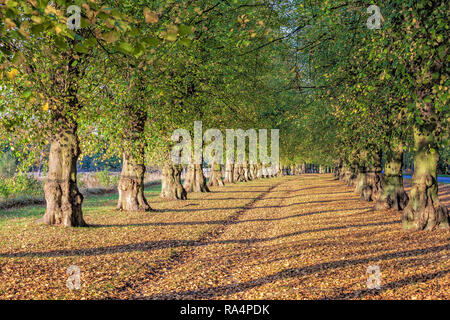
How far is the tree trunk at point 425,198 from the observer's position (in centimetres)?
1446

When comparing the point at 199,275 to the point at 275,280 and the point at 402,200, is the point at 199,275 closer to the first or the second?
the point at 275,280

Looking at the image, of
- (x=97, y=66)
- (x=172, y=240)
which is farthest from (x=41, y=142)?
(x=172, y=240)

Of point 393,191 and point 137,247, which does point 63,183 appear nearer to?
point 137,247

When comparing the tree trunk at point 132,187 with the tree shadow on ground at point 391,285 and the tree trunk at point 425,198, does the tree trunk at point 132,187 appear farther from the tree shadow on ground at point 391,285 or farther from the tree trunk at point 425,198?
the tree shadow on ground at point 391,285

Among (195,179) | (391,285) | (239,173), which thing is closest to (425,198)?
(391,285)

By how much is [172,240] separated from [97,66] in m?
6.89

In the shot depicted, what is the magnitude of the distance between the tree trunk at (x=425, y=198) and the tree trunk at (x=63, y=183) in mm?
13573

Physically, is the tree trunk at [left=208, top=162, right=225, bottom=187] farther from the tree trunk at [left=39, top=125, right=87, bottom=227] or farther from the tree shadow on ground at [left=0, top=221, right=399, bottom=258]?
the tree shadow on ground at [left=0, top=221, right=399, bottom=258]

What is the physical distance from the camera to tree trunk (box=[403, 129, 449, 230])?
14.5 meters

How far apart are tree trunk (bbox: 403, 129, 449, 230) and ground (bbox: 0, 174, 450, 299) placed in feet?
1.95

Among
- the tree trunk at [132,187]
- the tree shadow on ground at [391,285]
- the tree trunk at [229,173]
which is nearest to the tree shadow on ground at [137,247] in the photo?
the tree shadow on ground at [391,285]

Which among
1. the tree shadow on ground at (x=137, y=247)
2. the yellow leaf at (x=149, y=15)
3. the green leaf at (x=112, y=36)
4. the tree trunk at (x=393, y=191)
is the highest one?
the yellow leaf at (x=149, y=15)

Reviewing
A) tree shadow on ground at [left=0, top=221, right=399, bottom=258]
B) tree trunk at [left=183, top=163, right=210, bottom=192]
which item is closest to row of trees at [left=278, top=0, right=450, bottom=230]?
tree shadow on ground at [left=0, top=221, right=399, bottom=258]
